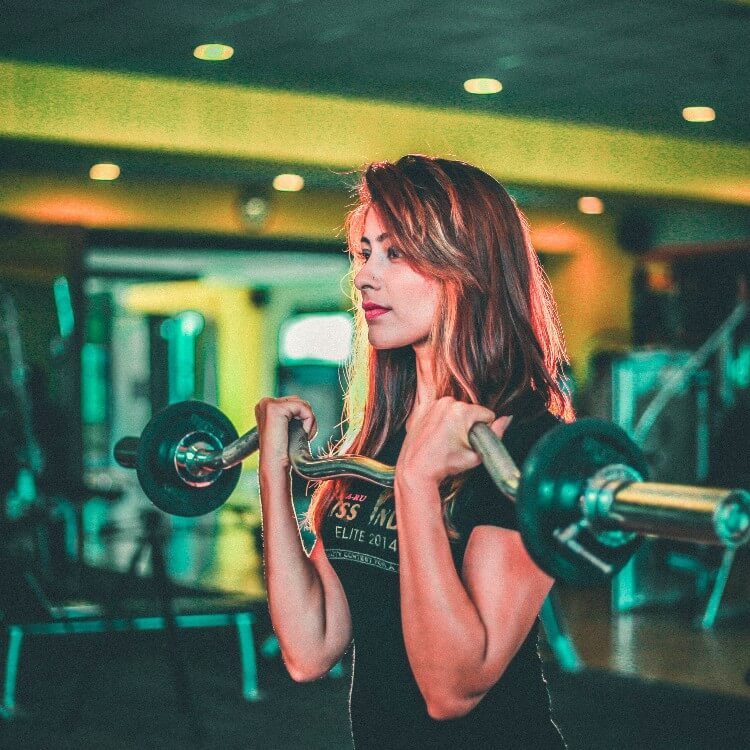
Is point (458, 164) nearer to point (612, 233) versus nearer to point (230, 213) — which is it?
point (230, 213)

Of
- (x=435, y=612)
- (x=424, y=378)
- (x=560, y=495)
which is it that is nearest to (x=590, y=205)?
(x=424, y=378)

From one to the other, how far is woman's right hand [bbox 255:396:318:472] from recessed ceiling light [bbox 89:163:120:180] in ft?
15.6

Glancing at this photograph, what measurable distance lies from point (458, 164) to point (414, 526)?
46cm

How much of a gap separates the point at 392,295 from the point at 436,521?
1.03 ft

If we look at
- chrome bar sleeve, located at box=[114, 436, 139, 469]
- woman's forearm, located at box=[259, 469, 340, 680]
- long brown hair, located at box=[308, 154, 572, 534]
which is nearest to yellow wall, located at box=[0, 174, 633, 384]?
chrome bar sleeve, located at box=[114, 436, 139, 469]

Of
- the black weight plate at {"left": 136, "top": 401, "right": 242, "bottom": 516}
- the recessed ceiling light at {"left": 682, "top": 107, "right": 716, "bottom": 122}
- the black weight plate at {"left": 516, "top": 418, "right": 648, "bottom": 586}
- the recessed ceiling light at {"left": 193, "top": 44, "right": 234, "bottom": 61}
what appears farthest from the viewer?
the recessed ceiling light at {"left": 682, "top": 107, "right": 716, "bottom": 122}

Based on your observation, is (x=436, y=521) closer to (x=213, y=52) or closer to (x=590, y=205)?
(x=213, y=52)

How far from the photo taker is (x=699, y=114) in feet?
19.8

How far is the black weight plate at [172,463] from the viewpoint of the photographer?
1477 mm

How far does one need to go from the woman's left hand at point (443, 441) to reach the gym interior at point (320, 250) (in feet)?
5.99

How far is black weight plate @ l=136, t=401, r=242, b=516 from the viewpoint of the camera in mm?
1477

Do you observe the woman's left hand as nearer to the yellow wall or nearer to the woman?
the woman

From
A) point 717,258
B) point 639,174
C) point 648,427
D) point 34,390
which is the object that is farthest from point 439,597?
point 717,258

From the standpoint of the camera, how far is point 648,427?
19.6 ft
